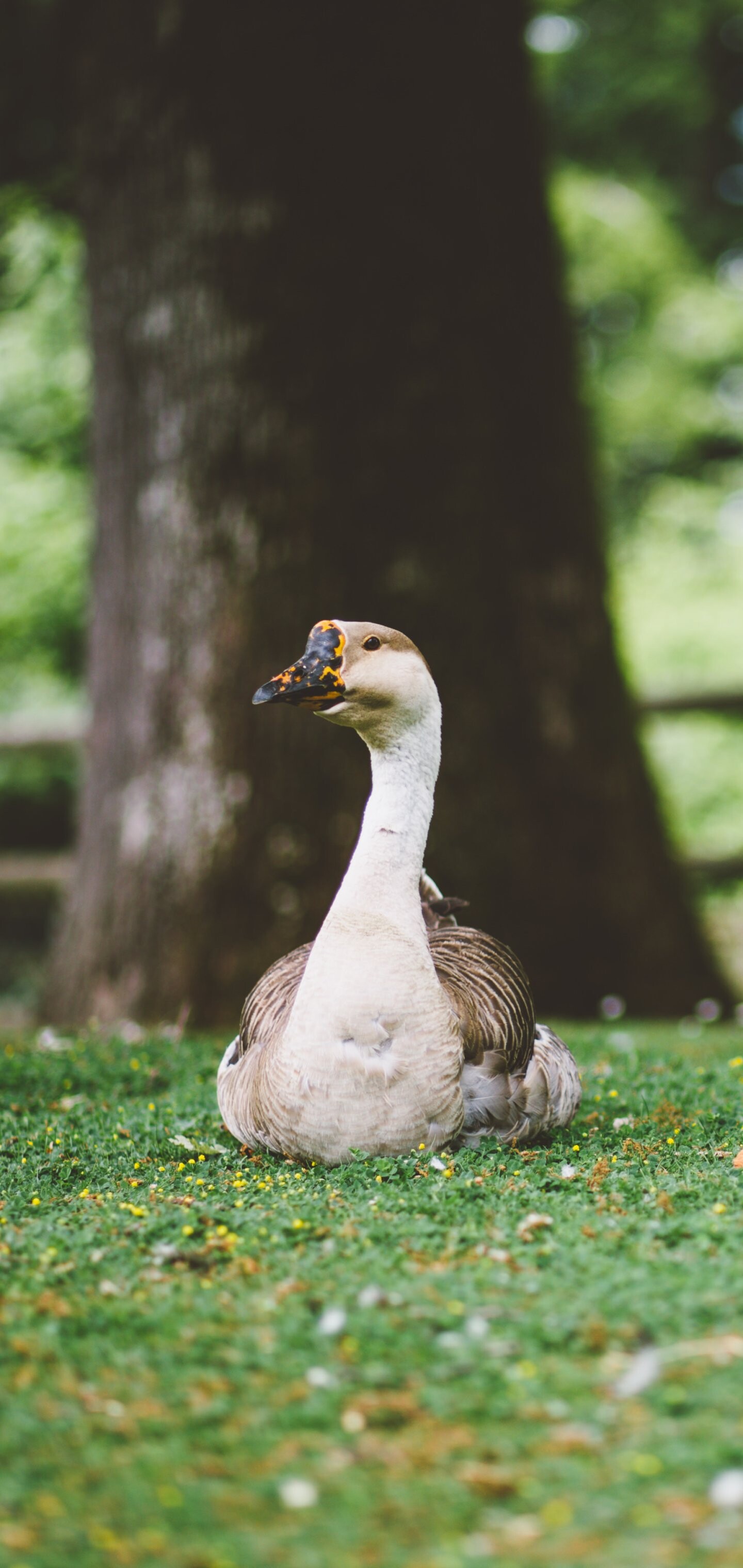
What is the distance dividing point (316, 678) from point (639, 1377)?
6.48 ft

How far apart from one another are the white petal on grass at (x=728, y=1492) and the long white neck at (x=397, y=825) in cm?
186

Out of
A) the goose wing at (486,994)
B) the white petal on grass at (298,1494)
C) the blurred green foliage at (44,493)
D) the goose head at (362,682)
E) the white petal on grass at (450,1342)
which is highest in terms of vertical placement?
the blurred green foliage at (44,493)

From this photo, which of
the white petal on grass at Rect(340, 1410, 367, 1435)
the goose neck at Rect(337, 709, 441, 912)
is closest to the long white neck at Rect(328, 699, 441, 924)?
the goose neck at Rect(337, 709, 441, 912)

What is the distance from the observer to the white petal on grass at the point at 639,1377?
2.12m

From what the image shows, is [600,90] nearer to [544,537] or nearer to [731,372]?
[731,372]

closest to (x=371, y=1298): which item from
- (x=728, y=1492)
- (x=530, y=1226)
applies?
(x=530, y=1226)

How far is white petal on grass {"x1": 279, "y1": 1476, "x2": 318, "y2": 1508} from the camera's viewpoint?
1867 millimetres

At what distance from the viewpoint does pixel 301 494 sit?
21.6 ft

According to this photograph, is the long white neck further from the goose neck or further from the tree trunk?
the tree trunk

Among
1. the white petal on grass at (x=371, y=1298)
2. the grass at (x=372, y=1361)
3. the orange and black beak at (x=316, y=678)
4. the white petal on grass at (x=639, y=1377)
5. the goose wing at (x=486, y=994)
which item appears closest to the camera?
the grass at (x=372, y=1361)

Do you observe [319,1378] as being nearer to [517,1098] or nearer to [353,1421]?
[353,1421]

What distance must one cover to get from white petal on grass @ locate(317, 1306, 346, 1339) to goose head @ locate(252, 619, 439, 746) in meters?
1.59

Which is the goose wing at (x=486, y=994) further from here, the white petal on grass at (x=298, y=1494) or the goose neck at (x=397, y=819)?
the white petal on grass at (x=298, y=1494)

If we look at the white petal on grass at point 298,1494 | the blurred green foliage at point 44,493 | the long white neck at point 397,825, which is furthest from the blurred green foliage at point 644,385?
the white petal on grass at point 298,1494
